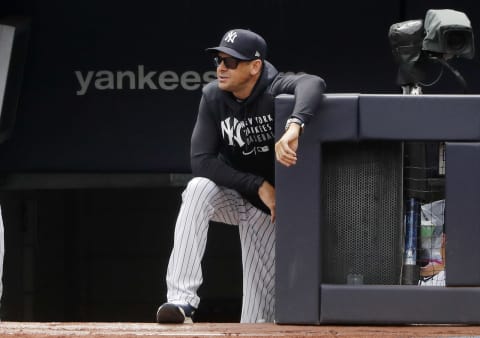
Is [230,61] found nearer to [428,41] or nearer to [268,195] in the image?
[268,195]

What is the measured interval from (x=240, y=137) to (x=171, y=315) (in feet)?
2.50

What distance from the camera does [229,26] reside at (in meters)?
7.21

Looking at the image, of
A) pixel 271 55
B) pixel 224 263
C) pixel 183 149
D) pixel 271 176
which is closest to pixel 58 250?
pixel 224 263

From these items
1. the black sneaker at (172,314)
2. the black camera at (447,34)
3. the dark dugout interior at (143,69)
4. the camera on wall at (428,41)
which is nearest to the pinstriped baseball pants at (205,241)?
the black sneaker at (172,314)

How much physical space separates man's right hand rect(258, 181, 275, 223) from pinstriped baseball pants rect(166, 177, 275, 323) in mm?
169

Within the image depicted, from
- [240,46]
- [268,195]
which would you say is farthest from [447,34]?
[268,195]

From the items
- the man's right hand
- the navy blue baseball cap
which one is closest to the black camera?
the navy blue baseball cap

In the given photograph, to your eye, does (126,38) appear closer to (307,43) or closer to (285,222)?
(307,43)

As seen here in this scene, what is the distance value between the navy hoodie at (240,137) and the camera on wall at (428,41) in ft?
1.53

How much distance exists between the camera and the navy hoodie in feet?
15.4

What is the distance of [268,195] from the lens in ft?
15.2

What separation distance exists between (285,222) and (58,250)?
15.4 feet

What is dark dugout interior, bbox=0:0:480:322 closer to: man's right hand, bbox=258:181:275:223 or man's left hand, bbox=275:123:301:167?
man's right hand, bbox=258:181:275:223

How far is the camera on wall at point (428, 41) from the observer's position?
463cm
